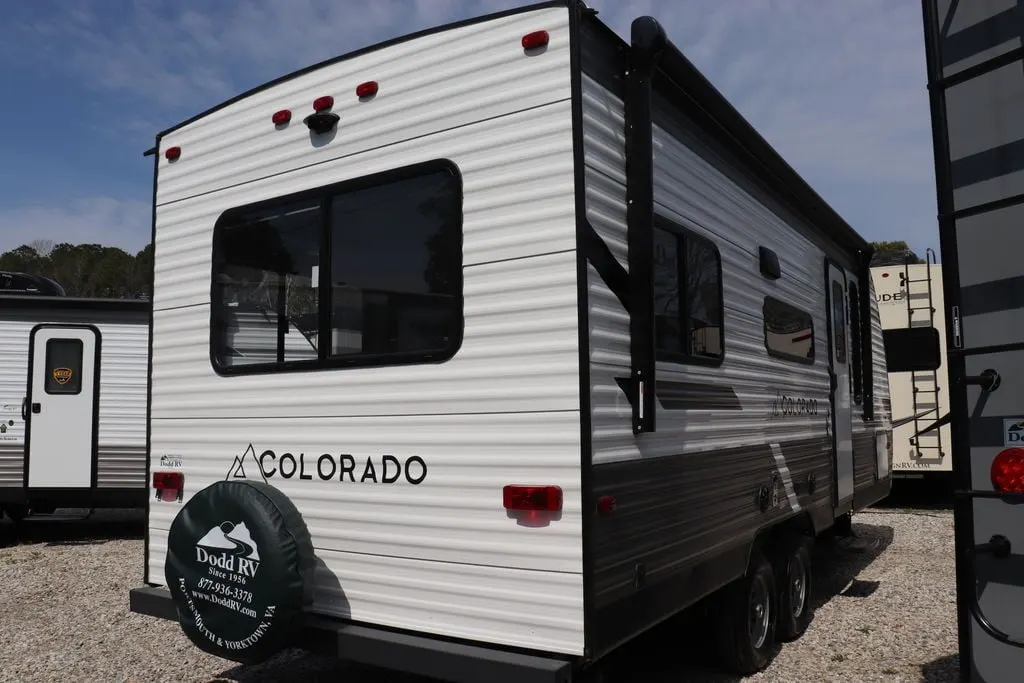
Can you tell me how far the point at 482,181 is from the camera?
319cm

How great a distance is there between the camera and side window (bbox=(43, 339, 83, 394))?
330 inches

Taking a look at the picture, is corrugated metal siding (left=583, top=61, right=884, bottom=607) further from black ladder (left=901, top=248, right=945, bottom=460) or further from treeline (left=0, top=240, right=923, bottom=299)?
treeline (left=0, top=240, right=923, bottom=299)

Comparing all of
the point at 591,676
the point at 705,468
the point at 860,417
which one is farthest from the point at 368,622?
the point at 860,417

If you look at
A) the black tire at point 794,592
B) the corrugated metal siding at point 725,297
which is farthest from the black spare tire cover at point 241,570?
the black tire at point 794,592

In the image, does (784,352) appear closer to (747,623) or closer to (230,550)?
(747,623)

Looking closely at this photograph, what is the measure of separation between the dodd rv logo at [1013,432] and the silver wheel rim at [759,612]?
2.19m

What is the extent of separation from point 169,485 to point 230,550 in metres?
0.87

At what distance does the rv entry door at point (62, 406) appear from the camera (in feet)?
27.2

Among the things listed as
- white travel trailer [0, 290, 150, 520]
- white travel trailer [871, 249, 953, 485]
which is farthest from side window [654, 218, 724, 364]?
white travel trailer [871, 249, 953, 485]

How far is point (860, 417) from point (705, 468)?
3.54m

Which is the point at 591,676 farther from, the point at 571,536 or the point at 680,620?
the point at 680,620

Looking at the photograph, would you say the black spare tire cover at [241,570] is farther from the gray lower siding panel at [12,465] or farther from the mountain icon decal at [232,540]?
the gray lower siding panel at [12,465]

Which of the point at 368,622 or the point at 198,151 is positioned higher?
the point at 198,151

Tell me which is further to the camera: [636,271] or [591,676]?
[636,271]
